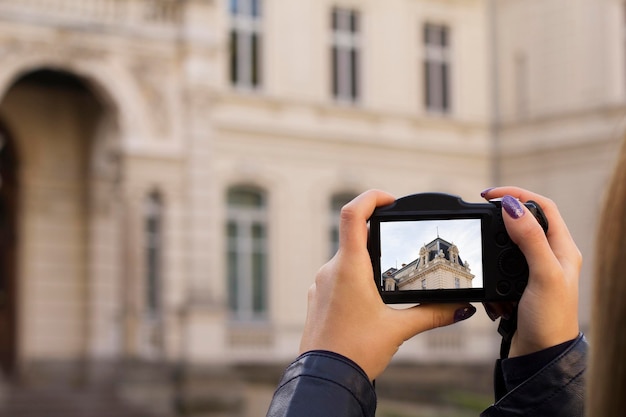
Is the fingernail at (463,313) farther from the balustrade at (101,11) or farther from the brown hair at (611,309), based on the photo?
the balustrade at (101,11)

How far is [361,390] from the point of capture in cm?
129

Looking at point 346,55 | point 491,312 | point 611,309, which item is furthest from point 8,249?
point 611,309

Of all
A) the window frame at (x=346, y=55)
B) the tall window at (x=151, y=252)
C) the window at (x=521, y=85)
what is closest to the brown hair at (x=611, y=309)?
the tall window at (x=151, y=252)

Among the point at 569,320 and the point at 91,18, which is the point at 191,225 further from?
the point at 569,320

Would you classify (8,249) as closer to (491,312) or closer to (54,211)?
(54,211)

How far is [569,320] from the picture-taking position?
139 cm

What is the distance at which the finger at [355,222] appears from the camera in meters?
1.38

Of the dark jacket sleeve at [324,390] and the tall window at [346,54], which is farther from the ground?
the tall window at [346,54]

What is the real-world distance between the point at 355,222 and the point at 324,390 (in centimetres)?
23

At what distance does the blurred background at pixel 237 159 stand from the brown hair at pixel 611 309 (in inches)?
550

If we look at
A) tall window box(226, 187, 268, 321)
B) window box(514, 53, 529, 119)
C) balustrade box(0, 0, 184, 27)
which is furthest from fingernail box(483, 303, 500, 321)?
window box(514, 53, 529, 119)

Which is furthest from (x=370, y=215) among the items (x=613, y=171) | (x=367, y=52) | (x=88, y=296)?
(x=367, y=52)

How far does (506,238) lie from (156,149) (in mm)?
14118

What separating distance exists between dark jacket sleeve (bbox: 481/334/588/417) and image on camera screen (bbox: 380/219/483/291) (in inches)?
5.9
